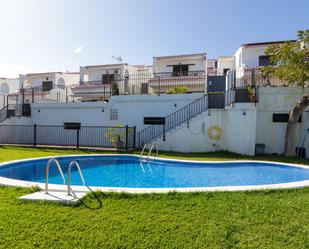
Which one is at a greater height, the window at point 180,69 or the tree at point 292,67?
the window at point 180,69

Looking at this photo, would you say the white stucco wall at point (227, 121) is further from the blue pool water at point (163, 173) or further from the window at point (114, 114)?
the blue pool water at point (163, 173)

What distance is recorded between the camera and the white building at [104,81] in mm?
22531

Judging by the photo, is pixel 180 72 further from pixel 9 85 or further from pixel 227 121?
pixel 9 85

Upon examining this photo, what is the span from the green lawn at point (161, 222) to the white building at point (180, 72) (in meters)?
16.2

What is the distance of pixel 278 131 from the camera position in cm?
1346

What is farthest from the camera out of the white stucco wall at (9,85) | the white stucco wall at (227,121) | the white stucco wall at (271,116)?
the white stucco wall at (9,85)

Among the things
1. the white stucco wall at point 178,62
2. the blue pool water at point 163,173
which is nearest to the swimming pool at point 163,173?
the blue pool water at point 163,173

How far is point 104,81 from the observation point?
2677 centimetres

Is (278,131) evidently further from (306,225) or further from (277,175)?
(306,225)

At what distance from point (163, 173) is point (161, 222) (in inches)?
211

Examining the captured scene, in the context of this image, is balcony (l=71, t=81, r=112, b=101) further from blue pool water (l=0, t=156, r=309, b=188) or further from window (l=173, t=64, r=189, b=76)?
blue pool water (l=0, t=156, r=309, b=188)

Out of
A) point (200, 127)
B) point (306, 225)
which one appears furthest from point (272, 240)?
point (200, 127)

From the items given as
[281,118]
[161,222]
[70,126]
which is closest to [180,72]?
[70,126]

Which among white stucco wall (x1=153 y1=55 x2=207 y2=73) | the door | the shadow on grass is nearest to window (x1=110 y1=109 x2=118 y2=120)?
the door
